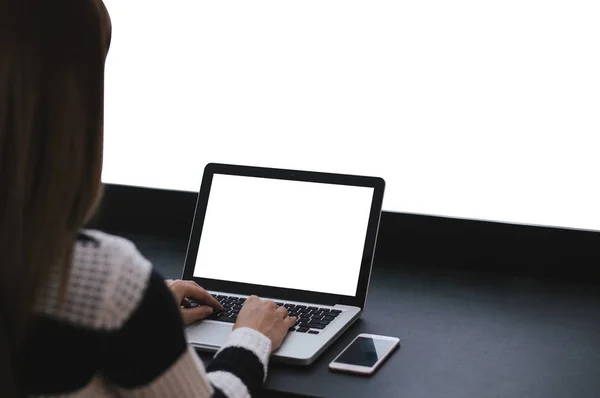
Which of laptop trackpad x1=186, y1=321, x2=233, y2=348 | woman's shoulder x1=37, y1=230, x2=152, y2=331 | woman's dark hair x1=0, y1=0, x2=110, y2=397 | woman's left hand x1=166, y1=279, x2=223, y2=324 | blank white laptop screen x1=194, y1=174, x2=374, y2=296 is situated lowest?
laptop trackpad x1=186, y1=321, x2=233, y2=348

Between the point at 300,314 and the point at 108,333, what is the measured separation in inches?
22.2

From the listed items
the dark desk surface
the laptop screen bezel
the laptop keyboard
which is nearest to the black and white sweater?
the dark desk surface

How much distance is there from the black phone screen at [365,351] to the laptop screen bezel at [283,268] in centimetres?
10

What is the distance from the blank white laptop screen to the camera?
4.53 ft

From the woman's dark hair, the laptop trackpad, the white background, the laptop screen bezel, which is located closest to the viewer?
the woman's dark hair

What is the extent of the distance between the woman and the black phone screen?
1.31ft

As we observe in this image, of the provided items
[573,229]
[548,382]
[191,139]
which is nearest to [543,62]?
[573,229]

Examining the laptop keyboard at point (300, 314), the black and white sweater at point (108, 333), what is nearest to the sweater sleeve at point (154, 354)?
the black and white sweater at point (108, 333)

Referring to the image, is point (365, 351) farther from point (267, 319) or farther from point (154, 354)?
point (154, 354)

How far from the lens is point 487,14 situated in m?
1.51

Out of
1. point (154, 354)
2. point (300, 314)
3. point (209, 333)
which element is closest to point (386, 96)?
point (300, 314)

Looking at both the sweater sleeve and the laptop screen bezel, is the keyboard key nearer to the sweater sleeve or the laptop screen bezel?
the laptop screen bezel

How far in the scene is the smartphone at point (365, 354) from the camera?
1.16 metres

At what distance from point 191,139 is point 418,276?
57 cm
